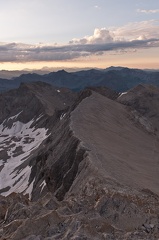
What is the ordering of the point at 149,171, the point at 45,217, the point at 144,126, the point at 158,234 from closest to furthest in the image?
the point at 158,234
the point at 45,217
the point at 149,171
the point at 144,126

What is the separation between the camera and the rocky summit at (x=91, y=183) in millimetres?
34531

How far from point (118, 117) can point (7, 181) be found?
56586 millimetres

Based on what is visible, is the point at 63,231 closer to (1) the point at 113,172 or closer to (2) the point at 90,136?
(1) the point at 113,172

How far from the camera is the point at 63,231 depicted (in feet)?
111

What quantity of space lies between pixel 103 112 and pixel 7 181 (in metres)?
51.2

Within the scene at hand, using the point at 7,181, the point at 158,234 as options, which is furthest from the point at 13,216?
the point at 7,181

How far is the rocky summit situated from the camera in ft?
113

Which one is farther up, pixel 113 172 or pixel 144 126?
pixel 113 172

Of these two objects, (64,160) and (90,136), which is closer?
(64,160)

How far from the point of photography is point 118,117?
545ft

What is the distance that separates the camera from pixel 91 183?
58.9 metres

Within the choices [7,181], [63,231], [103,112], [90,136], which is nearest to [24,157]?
[7,181]

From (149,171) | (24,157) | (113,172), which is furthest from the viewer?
(24,157)

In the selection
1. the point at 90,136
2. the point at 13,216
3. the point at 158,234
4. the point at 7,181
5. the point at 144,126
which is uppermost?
the point at 158,234
